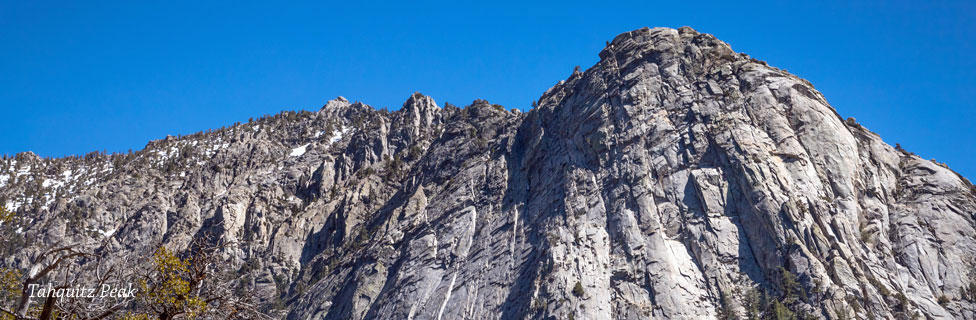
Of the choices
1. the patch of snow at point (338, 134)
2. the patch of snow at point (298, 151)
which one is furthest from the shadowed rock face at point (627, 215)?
the patch of snow at point (338, 134)

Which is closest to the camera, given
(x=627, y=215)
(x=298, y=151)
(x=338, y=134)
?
(x=627, y=215)

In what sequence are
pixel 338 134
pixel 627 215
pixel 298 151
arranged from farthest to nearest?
pixel 338 134
pixel 298 151
pixel 627 215

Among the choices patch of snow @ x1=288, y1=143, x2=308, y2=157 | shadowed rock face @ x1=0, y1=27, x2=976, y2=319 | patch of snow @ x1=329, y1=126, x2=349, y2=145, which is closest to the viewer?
shadowed rock face @ x1=0, y1=27, x2=976, y2=319

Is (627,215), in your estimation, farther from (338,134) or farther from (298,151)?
(338,134)

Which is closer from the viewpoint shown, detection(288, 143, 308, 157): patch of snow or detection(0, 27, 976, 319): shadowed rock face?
detection(0, 27, 976, 319): shadowed rock face

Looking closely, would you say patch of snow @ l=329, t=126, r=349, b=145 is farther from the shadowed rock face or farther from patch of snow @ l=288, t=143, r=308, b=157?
the shadowed rock face

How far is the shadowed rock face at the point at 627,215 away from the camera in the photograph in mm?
72062

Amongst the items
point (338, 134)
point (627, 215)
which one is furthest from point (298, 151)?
point (627, 215)

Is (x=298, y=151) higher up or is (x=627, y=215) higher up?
(x=298, y=151)

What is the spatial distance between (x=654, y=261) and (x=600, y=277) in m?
6.15

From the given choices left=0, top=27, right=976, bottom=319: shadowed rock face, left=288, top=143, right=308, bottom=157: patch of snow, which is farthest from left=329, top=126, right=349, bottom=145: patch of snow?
left=0, top=27, right=976, bottom=319: shadowed rock face

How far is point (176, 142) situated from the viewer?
192 meters

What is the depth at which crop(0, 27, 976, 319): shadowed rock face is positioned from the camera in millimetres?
72062

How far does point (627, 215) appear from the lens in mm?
83812
